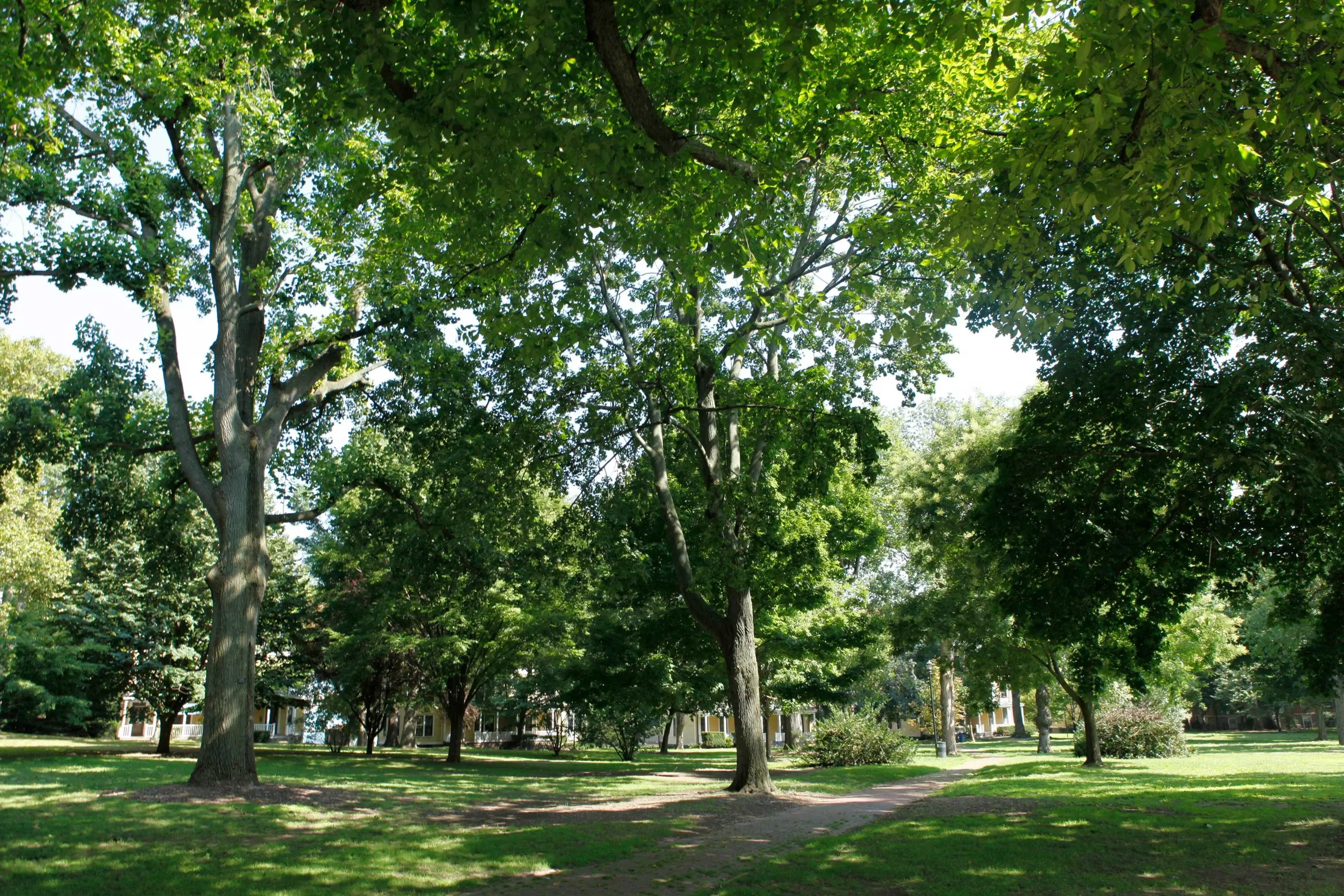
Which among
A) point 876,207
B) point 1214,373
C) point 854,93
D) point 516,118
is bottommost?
point 1214,373

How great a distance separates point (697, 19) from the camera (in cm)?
721

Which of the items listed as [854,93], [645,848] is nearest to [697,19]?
[854,93]

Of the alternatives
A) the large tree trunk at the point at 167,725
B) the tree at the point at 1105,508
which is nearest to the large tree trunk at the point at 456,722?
the large tree trunk at the point at 167,725

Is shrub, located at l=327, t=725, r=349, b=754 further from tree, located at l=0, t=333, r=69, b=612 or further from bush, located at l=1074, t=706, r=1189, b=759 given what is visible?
bush, located at l=1074, t=706, r=1189, b=759

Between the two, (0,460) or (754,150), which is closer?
(754,150)

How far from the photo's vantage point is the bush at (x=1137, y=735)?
1131 inches

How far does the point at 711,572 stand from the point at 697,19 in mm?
9618

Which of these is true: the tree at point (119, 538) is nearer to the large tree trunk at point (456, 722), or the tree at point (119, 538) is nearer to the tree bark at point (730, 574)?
the large tree trunk at point (456, 722)

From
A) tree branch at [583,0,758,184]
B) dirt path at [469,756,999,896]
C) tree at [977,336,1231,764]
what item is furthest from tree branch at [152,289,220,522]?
tree at [977,336,1231,764]

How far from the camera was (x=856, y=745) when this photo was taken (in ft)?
87.9

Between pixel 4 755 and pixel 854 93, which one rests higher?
pixel 854 93

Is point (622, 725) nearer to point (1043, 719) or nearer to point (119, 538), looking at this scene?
point (119, 538)

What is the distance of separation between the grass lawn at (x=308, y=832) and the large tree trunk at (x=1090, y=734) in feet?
29.6

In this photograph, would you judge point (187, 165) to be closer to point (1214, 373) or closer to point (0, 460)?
point (0, 460)
